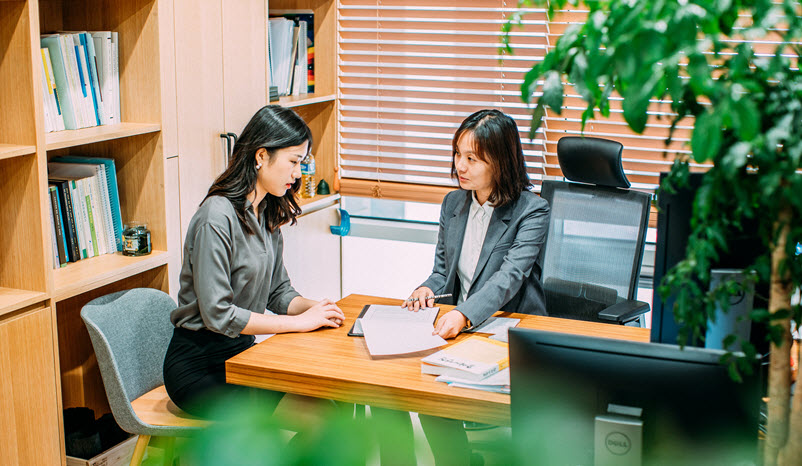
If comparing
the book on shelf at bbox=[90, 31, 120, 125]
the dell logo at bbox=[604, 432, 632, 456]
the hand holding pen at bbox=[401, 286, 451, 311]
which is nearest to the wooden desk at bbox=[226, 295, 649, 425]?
the hand holding pen at bbox=[401, 286, 451, 311]

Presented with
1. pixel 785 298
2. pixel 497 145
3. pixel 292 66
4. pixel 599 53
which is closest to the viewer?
pixel 599 53

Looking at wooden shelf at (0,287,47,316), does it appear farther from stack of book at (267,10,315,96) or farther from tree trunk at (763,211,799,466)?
tree trunk at (763,211,799,466)

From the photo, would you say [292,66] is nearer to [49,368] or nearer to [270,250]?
[270,250]

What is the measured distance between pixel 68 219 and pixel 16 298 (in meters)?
0.37

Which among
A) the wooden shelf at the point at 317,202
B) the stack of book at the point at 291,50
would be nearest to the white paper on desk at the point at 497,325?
the wooden shelf at the point at 317,202

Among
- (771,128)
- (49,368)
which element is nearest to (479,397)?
(771,128)

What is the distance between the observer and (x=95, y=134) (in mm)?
2443

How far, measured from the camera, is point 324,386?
194cm

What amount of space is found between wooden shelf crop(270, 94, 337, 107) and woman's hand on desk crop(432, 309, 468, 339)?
155 centimetres

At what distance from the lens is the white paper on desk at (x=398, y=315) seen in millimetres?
2285

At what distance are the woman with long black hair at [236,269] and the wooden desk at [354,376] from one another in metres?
0.12

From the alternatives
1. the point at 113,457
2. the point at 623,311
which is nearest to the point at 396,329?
the point at 623,311

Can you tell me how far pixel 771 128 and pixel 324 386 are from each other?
1.23 metres

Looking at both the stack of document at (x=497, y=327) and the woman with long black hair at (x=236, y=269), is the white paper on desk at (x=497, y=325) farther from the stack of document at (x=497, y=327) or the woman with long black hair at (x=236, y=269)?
the woman with long black hair at (x=236, y=269)
